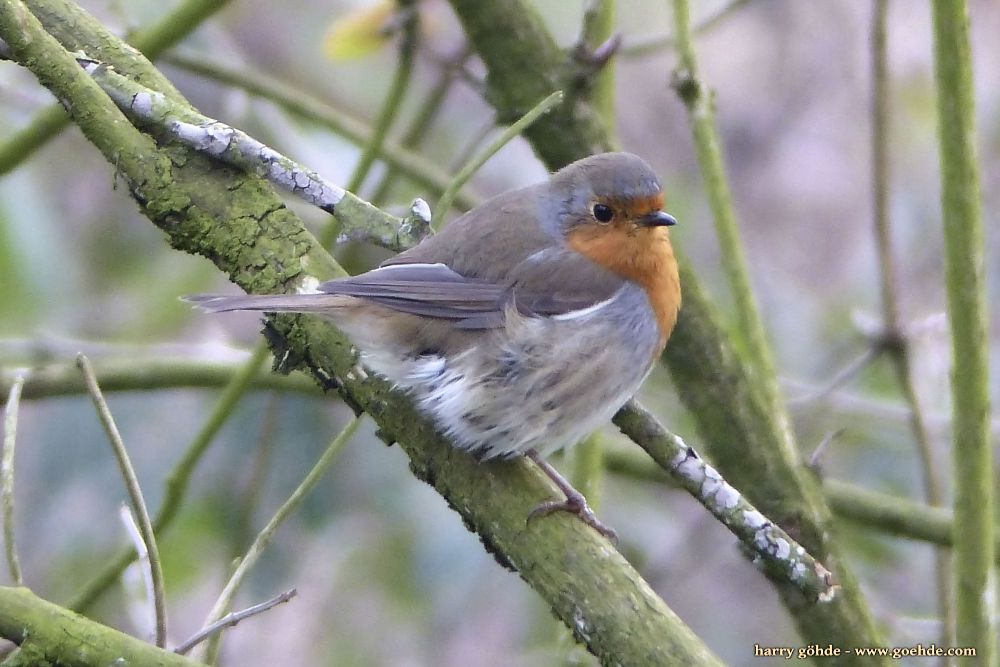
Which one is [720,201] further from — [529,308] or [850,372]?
[850,372]

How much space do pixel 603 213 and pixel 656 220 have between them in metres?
0.14

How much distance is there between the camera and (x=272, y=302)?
224cm

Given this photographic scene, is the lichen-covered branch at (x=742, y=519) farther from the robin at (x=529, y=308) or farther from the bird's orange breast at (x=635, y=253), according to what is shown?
the bird's orange breast at (x=635, y=253)

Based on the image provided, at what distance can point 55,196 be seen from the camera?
194 inches

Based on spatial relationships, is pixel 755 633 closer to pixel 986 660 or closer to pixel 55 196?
pixel 986 660

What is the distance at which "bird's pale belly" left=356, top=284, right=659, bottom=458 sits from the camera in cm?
256

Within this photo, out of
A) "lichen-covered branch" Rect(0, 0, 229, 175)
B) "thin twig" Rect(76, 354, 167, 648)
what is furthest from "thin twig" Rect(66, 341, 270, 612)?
"thin twig" Rect(76, 354, 167, 648)

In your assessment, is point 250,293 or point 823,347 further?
point 823,347

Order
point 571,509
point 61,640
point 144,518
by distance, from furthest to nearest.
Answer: point 571,509 → point 144,518 → point 61,640

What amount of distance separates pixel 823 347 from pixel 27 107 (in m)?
3.19

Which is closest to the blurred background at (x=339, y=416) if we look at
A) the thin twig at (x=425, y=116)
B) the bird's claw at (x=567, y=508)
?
the thin twig at (x=425, y=116)

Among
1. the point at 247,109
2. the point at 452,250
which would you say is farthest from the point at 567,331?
the point at 247,109

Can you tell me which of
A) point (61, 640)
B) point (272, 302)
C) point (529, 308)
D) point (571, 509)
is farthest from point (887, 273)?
point (61, 640)

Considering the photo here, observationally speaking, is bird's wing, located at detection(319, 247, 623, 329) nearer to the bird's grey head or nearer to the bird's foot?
the bird's grey head
